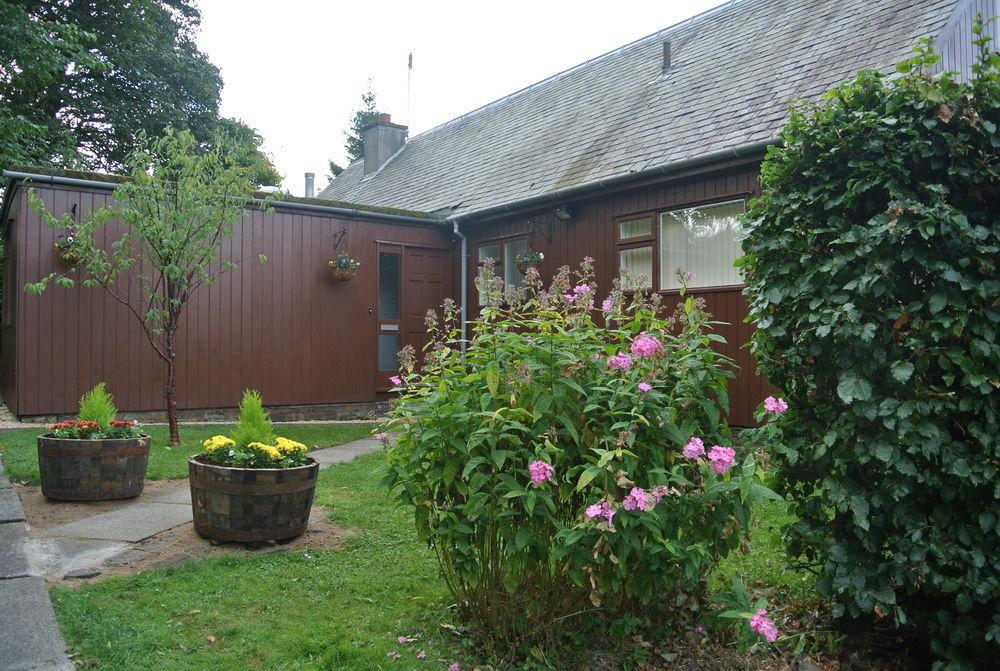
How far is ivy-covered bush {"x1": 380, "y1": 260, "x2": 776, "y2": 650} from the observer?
2.53 metres

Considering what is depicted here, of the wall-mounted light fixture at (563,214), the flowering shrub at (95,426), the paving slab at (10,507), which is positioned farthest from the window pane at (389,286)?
the paving slab at (10,507)

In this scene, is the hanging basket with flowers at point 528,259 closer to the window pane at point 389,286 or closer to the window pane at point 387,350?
the window pane at point 389,286

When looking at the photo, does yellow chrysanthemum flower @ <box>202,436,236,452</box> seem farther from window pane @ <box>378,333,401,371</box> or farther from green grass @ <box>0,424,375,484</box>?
window pane @ <box>378,333,401,371</box>

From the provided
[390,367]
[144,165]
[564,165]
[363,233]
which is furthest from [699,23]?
[144,165]

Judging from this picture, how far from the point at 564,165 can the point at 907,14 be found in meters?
4.57

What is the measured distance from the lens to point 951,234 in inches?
99.6

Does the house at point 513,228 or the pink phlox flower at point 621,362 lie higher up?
the house at point 513,228

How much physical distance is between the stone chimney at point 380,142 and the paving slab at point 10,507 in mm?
14495

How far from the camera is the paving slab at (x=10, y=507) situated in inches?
176

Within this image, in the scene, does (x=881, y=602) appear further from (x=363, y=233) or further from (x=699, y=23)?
(x=699, y=23)

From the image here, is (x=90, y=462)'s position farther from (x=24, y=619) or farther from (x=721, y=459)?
(x=721, y=459)

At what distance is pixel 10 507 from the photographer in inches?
186

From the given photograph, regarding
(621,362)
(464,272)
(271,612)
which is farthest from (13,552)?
(464,272)

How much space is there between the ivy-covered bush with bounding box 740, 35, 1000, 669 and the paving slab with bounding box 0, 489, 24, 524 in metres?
4.50
